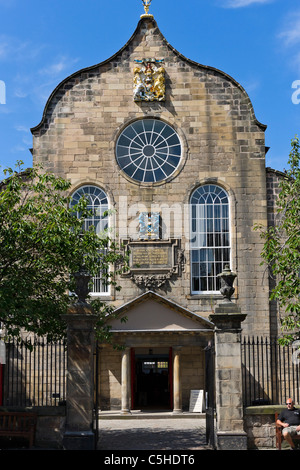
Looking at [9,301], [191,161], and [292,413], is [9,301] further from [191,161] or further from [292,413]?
[191,161]

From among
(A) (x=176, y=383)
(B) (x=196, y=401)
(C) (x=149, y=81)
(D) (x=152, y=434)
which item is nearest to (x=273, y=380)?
(B) (x=196, y=401)

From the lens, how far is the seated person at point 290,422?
14.5 meters

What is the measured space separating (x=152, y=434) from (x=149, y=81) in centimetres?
1388

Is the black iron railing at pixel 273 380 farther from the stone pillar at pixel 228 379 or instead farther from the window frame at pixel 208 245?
the stone pillar at pixel 228 379

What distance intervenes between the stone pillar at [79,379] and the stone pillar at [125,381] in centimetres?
913

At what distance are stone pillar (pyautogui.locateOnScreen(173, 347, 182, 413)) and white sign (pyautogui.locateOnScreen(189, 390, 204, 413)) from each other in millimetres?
459

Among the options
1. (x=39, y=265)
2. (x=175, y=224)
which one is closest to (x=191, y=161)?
(x=175, y=224)

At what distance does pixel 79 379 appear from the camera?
48.0ft

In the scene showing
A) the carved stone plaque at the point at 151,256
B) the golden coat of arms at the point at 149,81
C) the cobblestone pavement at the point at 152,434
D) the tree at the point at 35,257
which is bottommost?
the cobblestone pavement at the point at 152,434

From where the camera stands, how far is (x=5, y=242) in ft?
50.2

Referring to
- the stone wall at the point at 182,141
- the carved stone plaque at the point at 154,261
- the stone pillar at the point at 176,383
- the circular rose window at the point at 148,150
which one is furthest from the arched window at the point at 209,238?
the stone pillar at the point at 176,383

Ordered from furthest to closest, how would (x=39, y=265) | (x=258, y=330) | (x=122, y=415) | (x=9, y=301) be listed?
(x=258, y=330) → (x=122, y=415) → (x=39, y=265) → (x=9, y=301)

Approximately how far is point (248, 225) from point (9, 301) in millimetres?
12886

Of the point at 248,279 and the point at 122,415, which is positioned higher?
the point at 248,279
